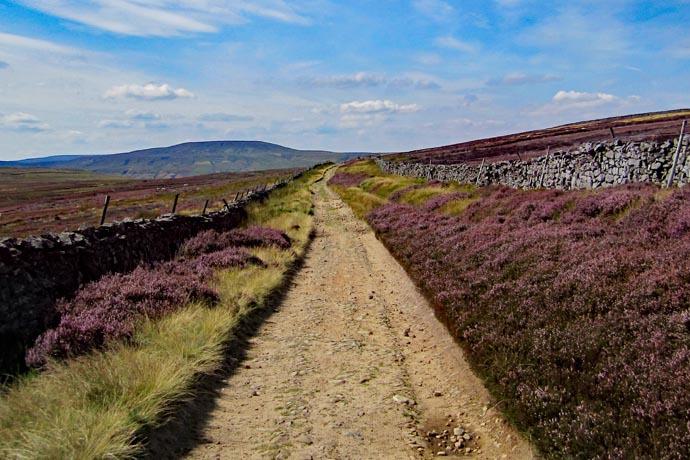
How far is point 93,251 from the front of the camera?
13.1m

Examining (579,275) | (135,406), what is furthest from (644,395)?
(135,406)

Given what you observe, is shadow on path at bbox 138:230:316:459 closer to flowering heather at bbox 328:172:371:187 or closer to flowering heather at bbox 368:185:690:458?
flowering heather at bbox 368:185:690:458

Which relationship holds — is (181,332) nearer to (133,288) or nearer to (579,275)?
(133,288)

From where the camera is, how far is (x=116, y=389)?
22.2 ft

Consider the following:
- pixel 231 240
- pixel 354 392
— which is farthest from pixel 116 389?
pixel 231 240

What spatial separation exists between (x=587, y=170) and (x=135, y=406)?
65.6 ft

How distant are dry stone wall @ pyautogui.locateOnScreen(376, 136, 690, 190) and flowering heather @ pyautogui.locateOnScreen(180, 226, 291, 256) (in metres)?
12.8

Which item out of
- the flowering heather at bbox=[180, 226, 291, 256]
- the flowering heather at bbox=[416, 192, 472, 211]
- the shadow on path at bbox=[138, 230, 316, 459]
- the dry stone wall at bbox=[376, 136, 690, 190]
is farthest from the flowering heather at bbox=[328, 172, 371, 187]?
the shadow on path at bbox=[138, 230, 316, 459]

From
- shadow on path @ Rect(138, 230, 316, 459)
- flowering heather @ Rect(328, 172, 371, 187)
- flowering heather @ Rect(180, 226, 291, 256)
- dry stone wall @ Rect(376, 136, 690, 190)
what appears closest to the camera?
shadow on path @ Rect(138, 230, 316, 459)

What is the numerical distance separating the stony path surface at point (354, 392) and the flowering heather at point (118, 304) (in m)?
2.23

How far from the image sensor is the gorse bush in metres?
9.02

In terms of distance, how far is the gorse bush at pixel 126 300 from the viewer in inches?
355

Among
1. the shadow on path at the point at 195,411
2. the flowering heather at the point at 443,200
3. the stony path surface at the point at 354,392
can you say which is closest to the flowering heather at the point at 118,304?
the shadow on path at the point at 195,411

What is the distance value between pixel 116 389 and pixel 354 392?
11.7ft
